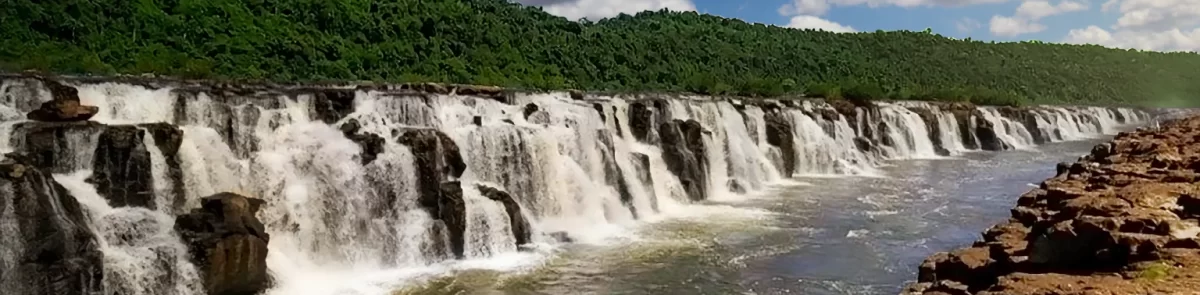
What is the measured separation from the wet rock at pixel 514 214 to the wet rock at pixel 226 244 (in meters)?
4.73

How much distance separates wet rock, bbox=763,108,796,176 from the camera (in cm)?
3047

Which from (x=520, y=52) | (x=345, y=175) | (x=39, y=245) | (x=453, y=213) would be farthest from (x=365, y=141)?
(x=520, y=52)

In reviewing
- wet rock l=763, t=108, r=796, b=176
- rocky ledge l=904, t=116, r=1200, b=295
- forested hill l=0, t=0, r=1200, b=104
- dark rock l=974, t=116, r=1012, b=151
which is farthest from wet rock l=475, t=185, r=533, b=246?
dark rock l=974, t=116, r=1012, b=151

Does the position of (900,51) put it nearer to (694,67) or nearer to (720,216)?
(694,67)

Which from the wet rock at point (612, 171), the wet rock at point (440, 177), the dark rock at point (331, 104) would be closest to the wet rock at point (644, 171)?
the wet rock at point (612, 171)

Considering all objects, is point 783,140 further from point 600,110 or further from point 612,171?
point 612,171

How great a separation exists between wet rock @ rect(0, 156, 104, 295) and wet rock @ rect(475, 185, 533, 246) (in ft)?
23.0

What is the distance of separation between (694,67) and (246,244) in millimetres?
63471

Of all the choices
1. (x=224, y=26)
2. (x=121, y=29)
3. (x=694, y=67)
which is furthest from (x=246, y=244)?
(x=694, y=67)

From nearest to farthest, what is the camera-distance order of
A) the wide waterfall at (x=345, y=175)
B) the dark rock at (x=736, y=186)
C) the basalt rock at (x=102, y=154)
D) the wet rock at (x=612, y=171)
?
1. the wide waterfall at (x=345, y=175)
2. the basalt rock at (x=102, y=154)
3. the wet rock at (x=612, y=171)
4. the dark rock at (x=736, y=186)

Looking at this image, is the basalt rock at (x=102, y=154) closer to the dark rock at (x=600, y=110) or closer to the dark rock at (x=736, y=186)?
the dark rock at (x=600, y=110)

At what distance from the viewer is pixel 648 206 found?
2225cm

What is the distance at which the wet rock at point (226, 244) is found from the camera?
1281cm

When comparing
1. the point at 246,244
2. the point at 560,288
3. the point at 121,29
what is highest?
the point at 121,29
